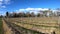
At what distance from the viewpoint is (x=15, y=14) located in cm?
8300

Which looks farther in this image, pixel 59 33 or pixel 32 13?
pixel 32 13

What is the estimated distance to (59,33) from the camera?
1243cm

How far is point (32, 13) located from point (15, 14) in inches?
411

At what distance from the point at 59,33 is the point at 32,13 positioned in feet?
249

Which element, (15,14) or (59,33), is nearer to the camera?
(59,33)

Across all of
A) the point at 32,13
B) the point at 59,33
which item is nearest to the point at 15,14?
the point at 32,13

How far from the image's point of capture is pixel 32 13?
8812 cm

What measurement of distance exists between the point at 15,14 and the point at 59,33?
7132cm

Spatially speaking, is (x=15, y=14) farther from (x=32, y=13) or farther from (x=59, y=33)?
(x=59, y=33)
